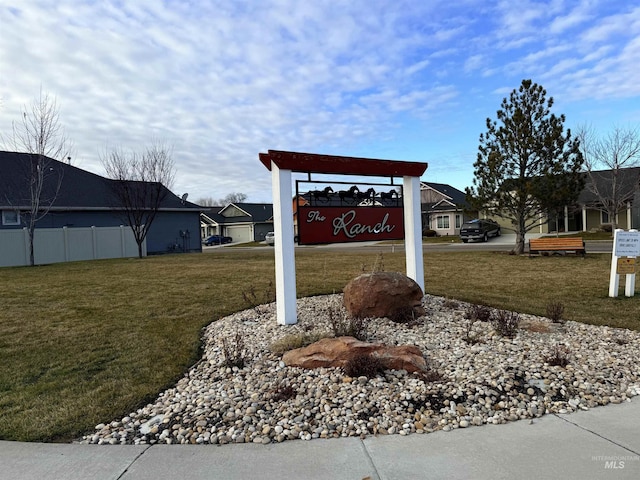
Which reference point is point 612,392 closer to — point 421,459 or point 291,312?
point 421,459

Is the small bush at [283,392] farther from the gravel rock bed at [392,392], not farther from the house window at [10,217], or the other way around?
the house window at [10,217]

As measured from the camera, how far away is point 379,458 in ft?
9.50

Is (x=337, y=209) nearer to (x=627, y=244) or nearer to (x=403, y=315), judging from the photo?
(x=403, y=315)

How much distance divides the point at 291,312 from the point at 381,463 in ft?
11.3

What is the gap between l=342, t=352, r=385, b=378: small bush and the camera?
4.14 metres

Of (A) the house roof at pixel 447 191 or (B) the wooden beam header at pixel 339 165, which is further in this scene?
(A) the house roof at pixel 447 191

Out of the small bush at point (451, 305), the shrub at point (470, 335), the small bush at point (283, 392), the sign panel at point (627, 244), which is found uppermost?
the sign panel at point (627, 244)

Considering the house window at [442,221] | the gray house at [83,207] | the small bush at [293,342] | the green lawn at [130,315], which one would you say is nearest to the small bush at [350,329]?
the small bush at [293,342]

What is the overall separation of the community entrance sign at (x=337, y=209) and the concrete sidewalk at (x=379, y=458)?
3.16 metres

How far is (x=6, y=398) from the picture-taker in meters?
4.04

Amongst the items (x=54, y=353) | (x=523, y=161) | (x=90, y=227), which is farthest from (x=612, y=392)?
(x=90, y=227)

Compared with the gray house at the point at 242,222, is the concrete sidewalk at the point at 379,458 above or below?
below

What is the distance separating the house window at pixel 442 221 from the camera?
137ft

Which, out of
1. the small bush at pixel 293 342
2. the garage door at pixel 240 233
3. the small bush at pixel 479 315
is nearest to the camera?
the small bush at pixel 293 342
